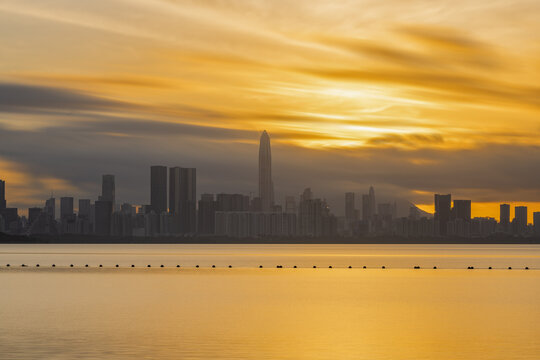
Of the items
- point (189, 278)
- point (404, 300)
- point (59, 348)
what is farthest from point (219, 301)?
point (189, 278)

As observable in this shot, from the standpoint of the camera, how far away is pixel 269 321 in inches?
2985

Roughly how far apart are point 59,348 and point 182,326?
16.0 m

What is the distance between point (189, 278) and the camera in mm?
150500

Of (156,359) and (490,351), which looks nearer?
(156,359)

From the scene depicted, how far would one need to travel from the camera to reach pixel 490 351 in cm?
5672

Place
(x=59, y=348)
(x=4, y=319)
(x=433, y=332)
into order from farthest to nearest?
(x=4, y=319), (x=433, y=332), (x=59, y=348)

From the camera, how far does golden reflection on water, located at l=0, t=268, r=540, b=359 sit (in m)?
56.0

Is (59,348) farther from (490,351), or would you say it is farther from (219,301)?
(219,301)

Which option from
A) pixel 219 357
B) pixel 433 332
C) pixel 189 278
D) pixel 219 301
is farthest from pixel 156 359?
pixel 189 278

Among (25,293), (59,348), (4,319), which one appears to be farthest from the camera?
(25,293)

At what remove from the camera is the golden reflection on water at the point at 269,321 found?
5603 centimetres

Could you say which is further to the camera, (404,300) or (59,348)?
(404,300)

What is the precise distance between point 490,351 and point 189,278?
98.1 m

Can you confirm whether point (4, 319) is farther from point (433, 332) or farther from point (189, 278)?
point (189, 278)
